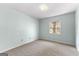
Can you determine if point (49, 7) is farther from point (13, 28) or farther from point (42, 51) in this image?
point (13, 28)

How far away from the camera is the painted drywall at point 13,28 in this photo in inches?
91.1

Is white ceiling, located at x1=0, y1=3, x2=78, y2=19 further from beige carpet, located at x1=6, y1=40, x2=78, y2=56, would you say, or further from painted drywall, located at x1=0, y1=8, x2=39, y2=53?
beige carpet, located at x1=6, y1=40, x2=78, y2=56

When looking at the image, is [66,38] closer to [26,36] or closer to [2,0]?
[26,36]

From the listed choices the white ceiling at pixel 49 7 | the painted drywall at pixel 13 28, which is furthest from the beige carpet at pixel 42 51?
the white ceiling at pixel 49 7

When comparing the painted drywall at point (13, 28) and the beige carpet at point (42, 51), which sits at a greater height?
the painted drywall at point (13, 28)

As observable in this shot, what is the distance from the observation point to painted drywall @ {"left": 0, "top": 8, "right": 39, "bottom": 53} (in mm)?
2314

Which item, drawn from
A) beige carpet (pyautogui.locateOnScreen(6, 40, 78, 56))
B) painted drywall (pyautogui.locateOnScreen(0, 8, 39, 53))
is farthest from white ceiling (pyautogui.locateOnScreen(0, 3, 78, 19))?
beige carpet (pyautogui.locateOnScreen(6, 40, 78, 56))

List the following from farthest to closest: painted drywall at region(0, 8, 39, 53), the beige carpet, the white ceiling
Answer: painted drywall at region(0, 8, 39, 53)
the beige carpet
the white ceiling

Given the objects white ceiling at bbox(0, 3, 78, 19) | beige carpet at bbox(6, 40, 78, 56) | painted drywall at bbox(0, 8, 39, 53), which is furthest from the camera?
painted drywall at bbox(0, 8, 39, 53)

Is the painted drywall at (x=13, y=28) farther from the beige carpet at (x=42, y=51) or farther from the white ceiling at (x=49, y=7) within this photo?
the white ceiling at (x=49, y=7)

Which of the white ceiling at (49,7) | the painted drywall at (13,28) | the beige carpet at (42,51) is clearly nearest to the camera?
the white ceiling at (49,7)

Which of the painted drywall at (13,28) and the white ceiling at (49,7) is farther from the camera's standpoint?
the painted drywall at (13,28)

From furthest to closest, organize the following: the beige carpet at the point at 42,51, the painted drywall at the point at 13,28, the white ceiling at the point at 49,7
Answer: the painted drywall at the point at 13,28 → the beige carpet at the point at 42,51 → the white ceiling at the point at 49,7

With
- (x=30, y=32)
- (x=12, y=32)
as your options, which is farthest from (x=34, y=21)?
(x=12, y=32)
